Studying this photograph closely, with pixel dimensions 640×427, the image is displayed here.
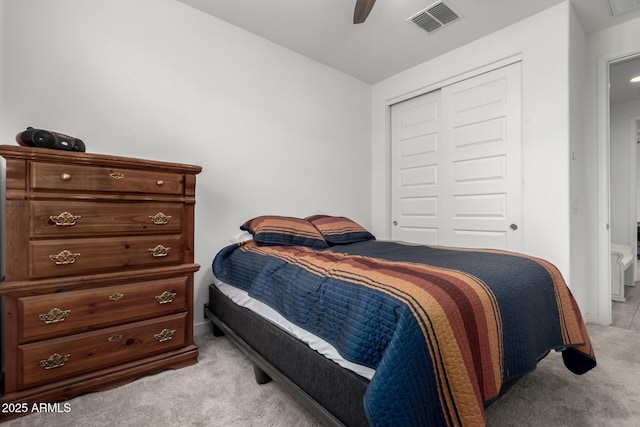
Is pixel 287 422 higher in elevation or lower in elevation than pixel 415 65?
lower

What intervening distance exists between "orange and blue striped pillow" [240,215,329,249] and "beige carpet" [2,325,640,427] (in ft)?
2.81

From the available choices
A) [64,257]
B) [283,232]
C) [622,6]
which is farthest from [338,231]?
[622,6]

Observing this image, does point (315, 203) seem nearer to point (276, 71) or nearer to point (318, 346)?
point (276, 71)

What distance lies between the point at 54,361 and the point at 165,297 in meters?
0.54

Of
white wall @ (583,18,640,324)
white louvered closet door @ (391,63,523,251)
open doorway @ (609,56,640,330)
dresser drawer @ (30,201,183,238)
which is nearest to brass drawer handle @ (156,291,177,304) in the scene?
dresser drawer @ (30,201,183,238)

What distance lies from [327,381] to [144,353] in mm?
1170

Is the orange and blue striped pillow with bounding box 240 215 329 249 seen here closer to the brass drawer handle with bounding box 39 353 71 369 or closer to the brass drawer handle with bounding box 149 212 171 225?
the brass drawer handle with bounding box 149 212 171 225

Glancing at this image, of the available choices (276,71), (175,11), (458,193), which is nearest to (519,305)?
(458,193)

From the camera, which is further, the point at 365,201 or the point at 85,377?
the point at 365,201

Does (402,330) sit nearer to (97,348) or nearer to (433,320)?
(433,320)

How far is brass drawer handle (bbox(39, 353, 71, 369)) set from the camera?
1388mm

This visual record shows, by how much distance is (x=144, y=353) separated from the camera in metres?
1.66

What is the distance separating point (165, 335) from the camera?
174cm

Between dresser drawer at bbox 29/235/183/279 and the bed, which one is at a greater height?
dresser drawer at bbox 29/235/183/279
